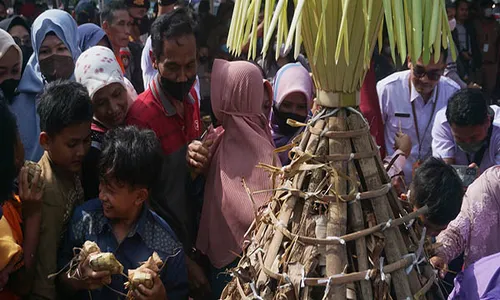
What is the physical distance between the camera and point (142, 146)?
100 inches

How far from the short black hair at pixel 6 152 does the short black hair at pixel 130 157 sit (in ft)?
1.51

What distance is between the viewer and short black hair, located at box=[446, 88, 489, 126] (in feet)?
12.4

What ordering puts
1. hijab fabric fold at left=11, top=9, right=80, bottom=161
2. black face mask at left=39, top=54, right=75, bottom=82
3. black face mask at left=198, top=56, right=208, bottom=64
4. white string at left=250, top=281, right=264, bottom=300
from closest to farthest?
white string at left=250, top=281, right=264, bottom=300, hijab fabric fold at left=11, top=9, right=80, bottom=161, black face mask at left=39, top=54, right=75, bottom=82, black face mask at left=198, top=56, right=208, bottom=64

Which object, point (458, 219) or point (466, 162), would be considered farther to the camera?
point (466, 162)

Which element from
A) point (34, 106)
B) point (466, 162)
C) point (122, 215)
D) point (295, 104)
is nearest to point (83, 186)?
point (122, 215)

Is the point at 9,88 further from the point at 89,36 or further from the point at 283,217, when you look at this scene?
the point at 283,217

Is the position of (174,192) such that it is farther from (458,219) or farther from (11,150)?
(458,219)

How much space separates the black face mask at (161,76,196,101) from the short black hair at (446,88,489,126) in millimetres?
1627

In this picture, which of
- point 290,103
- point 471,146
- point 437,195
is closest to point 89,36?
point 290,103

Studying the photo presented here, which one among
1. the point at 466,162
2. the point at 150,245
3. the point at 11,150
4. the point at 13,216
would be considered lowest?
the point at 466,162

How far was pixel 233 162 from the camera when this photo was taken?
108 inches

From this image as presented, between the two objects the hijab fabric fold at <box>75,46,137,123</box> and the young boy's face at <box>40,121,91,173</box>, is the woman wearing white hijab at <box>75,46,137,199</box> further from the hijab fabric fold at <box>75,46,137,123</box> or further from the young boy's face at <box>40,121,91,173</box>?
the young boy's face at <box>40,121,91,173</box>

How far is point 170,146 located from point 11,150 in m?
0.90

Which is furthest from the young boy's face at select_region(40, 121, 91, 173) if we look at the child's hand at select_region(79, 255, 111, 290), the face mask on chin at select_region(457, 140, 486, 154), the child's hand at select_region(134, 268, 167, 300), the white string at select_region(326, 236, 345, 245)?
the face mask on chin at select_region(457, 140, 486, 154)
